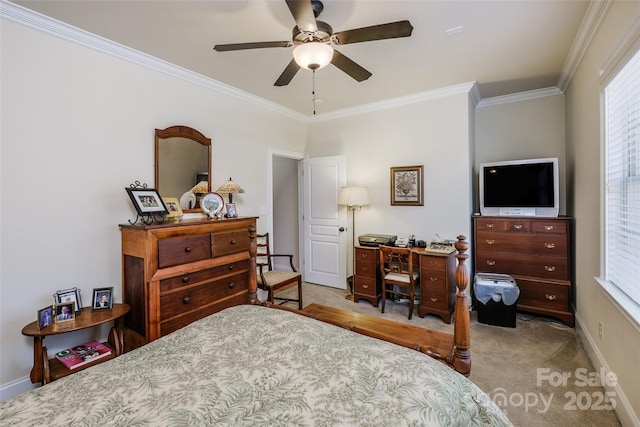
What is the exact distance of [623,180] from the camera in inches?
73.7

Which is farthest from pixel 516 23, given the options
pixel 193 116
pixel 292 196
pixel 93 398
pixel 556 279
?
pixel 292 196

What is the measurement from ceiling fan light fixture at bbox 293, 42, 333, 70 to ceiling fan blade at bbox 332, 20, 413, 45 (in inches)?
4.5

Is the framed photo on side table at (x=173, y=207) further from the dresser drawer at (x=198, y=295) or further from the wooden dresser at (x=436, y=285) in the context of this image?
the wooden dresser at (x=436, y=285)

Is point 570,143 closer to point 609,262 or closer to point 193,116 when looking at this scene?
point 609,262

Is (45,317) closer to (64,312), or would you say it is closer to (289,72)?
(64,312)

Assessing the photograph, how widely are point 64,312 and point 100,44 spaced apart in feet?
6.95

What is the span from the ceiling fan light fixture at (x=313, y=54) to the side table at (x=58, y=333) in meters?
2.27

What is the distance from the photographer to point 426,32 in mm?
2352

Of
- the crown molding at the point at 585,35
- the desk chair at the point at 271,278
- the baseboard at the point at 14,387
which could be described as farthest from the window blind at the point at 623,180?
the baseboard at the point at 14,387

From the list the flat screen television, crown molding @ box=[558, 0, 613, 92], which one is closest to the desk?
the flat screen television

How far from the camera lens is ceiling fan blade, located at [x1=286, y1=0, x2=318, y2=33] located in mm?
1519

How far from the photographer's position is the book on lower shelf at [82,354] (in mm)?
2057

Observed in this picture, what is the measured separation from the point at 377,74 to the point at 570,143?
2.35 m

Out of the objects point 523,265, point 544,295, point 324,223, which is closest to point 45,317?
A: point 324,223
